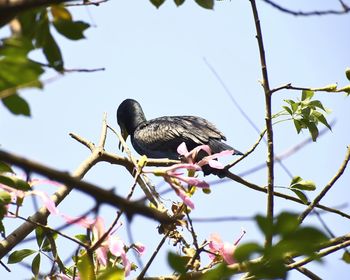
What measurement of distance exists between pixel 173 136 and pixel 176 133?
0.04 metres

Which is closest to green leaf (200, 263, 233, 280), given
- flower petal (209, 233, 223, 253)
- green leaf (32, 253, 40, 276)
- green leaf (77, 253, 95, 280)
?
green leaf (77, 253, 95, 280)

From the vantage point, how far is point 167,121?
6.11 m

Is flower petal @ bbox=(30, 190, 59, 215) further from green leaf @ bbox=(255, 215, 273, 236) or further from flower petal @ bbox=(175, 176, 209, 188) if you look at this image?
green leaf @ bbox=(255, 215, 273, 236)

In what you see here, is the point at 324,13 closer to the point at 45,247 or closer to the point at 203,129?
the point at 45,247

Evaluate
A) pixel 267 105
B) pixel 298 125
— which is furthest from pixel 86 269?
pixel 298 125

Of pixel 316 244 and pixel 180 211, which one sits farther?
pixel 180 211

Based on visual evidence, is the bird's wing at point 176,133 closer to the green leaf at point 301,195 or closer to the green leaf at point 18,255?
the green leaf at point 301,195

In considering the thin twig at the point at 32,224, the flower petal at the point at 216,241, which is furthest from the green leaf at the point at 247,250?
the thin twig at the point at 32,224

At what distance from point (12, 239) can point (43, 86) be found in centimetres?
112

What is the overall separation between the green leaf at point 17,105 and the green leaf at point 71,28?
0.34 m

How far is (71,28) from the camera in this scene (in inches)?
57.3

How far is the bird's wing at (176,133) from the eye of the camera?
548cm

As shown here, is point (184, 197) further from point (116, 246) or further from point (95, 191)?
point (95, 191)

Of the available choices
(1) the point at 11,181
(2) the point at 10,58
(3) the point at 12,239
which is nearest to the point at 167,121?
(3) the point at 12,239
